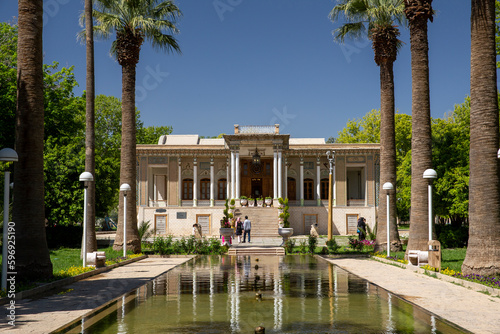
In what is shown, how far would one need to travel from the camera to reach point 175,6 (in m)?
22.0

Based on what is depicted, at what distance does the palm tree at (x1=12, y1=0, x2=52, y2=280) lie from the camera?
444 inches

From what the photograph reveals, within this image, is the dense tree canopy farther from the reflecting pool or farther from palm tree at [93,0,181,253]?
the reflecting pool

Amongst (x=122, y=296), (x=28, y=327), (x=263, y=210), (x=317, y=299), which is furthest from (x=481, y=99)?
(x=263, y=210)

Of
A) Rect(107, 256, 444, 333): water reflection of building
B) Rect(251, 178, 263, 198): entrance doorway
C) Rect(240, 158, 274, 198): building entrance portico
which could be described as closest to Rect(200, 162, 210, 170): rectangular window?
Rect(240, 158, 274, 198): building entrance portico

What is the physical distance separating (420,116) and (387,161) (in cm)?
466

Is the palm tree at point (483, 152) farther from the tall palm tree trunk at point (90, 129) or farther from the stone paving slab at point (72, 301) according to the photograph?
the tall palm tree trunk at point (90, 129)

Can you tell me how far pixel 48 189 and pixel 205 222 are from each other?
1527 centimetres

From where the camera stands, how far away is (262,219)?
114 feet

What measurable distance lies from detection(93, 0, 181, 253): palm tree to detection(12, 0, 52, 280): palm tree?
28.1ft

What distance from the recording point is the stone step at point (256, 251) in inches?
879

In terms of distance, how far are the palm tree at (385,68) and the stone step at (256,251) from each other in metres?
4.44

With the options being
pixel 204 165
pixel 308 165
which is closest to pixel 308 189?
pixel 308 165

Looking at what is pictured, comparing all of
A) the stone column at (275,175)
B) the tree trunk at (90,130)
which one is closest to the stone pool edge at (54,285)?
the tree trunk at (90,130)

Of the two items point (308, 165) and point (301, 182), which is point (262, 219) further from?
point (308, 165)
